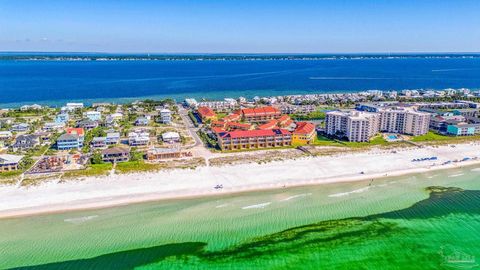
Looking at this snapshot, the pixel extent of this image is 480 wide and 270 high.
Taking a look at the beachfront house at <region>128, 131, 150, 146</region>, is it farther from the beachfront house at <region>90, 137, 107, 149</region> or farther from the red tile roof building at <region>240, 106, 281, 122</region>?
the red tile roof building at <region>240, 106, 281, 122</region>

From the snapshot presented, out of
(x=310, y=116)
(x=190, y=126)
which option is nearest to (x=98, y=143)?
(x=190, y=126)

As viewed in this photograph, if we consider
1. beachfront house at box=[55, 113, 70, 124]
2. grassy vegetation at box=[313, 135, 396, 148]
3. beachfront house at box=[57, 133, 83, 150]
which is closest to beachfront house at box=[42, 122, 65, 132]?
beachfront house at box=[55, 113, 70, 124]

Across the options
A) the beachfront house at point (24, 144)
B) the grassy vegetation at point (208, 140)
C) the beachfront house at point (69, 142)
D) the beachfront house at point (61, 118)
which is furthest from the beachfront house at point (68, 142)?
the beachfront house at point (61, 118)

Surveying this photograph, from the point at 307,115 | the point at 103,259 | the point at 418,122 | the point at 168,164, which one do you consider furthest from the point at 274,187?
the point at 307,115

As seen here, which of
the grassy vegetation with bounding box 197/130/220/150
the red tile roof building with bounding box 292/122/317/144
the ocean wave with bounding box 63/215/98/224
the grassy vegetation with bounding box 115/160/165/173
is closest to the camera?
the ocean wave with bounding box 63/215/98/224

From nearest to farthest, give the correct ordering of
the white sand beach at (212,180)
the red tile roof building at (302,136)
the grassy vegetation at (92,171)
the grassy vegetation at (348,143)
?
the white sand beach at (212,180)
the grassy vegetation at (92,171)
the red tile roof building at (302,136)
the grassy vegetation at (348,143)

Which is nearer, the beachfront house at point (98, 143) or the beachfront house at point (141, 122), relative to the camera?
the beachfront house at point (98, 143)

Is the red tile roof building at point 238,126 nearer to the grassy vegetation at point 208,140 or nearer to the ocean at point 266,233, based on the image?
the grassy vegetation at point 208,140
